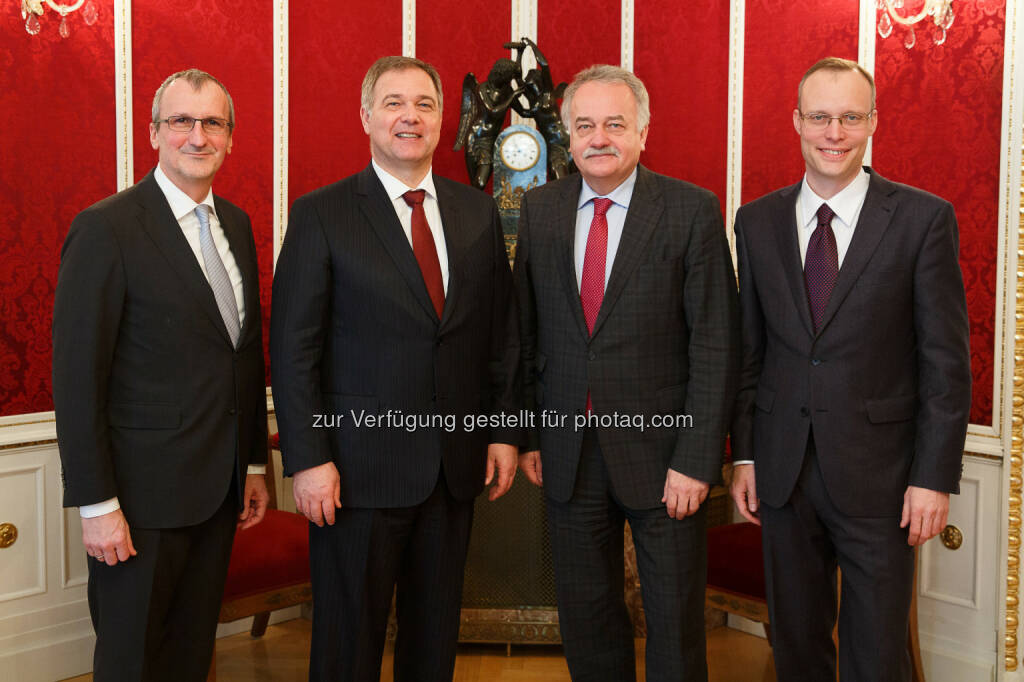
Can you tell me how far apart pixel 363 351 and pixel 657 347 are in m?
0.70

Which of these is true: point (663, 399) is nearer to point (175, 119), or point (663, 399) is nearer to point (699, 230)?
point (699, 230)

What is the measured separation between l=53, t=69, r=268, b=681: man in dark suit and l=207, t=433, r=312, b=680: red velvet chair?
0.68m

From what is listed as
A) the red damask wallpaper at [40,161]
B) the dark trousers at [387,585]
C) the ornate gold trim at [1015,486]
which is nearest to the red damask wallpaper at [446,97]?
the red damask wallpaper at [40,161]

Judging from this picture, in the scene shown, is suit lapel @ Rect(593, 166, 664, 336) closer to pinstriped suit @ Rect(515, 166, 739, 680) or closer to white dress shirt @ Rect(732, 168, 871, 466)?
pinstriped suit @ Rect(515, 166, 739, 680)

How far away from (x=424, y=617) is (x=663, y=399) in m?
0.80

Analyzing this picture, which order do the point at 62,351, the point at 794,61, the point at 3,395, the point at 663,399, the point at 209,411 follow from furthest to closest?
the point at 794,61 < the point at 3,395 < the point at 663,399 < the point at 209,411 < the point at 62,351

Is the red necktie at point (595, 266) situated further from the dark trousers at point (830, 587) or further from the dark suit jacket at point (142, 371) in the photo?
the dark suit jacket at point (142, 371)

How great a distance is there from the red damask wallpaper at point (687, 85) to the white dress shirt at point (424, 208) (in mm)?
1979

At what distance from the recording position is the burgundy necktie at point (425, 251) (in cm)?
222

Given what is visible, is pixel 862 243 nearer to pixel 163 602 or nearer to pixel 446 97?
pixel 163 602

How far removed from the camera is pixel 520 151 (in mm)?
3748

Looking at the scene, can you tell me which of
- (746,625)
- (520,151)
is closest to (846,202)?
(520,151)

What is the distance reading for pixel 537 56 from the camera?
3764 mm

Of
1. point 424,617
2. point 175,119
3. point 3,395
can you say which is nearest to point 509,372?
point 424,617
